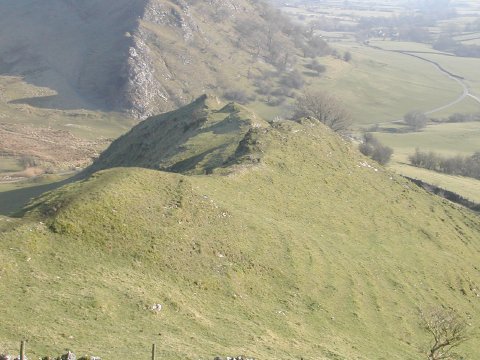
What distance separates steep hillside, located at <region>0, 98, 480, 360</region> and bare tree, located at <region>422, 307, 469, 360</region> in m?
1.92

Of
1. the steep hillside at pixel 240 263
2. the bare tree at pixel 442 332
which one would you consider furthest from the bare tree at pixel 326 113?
the bare tree at pixel 442 332

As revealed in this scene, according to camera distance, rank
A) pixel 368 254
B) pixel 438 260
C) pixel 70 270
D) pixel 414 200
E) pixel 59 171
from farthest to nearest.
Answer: pixel 59 171 → pixel 414 200 → pixel 438 260 → pixel 368 254 → pixel 70 270

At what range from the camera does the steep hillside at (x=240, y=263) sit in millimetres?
30453

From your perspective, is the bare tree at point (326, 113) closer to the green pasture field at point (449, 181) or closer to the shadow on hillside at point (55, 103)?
the green pasture field at point (449, 181)

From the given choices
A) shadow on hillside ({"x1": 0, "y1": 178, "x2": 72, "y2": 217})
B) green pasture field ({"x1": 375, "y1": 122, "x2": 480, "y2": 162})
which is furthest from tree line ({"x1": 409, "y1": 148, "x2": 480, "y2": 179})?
shadow on hillside ({"x1": 0, "y1": 178, "x2": 72, "y2": 217})

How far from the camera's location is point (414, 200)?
74375mm

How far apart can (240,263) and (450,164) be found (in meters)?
113

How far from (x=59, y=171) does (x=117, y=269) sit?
9701 centimetres

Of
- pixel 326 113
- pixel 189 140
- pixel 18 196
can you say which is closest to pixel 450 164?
pixel 326 113

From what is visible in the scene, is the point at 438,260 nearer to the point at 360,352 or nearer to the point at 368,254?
the point at 368,254

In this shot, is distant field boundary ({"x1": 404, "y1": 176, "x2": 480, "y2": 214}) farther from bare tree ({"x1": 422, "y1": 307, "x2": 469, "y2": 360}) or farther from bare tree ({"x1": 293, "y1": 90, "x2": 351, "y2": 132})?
bare tree ({"x1": 422, "y1": 307, "x2": 469, "y2": 360})

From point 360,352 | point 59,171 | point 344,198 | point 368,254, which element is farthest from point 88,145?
point 360,352

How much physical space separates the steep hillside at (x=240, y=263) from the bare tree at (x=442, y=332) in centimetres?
192

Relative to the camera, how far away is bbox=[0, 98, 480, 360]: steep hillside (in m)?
30.5
